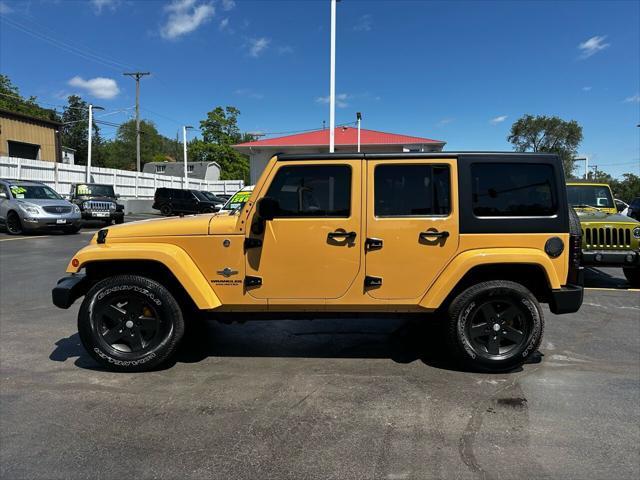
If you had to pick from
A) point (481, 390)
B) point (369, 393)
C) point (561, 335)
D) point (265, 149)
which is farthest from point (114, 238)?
point (265, 149)

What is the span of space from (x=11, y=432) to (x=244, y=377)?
1678mm

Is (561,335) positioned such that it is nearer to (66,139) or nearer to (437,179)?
(437,179)

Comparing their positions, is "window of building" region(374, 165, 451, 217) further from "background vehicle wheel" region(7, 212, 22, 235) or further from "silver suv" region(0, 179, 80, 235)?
"background vehicle wheel" region(7, 212, 22, 235)

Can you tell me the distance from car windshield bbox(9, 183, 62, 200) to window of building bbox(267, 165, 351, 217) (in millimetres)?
14519

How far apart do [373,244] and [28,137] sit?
38.7 metres

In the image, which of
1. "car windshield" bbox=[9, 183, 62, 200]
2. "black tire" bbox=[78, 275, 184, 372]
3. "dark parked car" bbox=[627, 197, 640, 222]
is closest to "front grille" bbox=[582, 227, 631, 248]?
"black tire" bbox=[78, 275, 184, 372]

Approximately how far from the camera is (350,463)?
270 centimetres

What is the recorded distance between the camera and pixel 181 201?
28.6m

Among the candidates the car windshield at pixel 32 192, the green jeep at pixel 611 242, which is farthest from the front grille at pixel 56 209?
the green jeep at pixel 611 242

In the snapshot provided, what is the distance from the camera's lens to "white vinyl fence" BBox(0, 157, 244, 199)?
71.8 feet

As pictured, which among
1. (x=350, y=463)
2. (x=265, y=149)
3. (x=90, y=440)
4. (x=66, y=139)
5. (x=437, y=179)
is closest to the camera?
(x=350, y=463)

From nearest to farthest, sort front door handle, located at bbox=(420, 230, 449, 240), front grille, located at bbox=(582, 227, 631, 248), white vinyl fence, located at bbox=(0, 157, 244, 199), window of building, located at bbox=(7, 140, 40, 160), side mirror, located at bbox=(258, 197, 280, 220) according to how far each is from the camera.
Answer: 1. side mirror, located at bbox=(258, 197, 280, 220)
2. front door handle, located at bbox=(420, 230, 449, 240)
3. front grille, located at bbox=(582, 227, 631, 248)
4. white vinyl fence, located at bbox=(0, 157, 244, 199)
5. window of building, located at bbox=(7, 140, 40, 160)

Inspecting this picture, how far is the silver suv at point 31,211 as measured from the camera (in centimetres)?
1434

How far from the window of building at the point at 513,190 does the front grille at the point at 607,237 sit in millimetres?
4105
